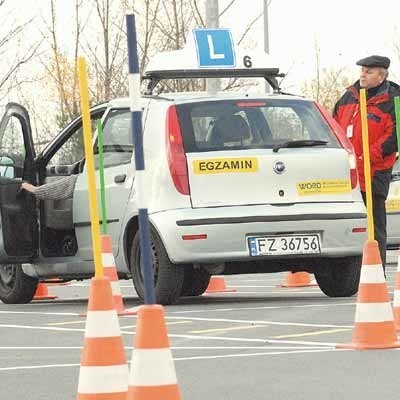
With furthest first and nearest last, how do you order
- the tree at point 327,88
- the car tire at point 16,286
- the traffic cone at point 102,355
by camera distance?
the tree at point 327,88 < the car tire at point 16,286 < the traffic cone at point 102,355

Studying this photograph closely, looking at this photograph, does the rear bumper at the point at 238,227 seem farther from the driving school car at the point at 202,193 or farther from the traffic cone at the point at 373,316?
the traffic cone at the point at 373,316

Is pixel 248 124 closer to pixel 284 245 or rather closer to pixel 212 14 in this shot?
pixel 284 245

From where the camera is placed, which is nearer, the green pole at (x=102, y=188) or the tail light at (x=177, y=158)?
the tail light at (x=177, y=158)

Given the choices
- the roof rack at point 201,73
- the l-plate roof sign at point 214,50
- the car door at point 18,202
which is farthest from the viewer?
the l-plate roof sign at point 214,50

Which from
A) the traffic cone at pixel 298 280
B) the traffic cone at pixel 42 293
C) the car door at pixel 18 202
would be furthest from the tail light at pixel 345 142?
the traffic cone at pixel 42 293

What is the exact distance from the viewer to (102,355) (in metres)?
6.65

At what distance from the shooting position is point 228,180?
12992 millimetres

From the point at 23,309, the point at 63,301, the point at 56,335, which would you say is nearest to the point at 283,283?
the point at 63,301

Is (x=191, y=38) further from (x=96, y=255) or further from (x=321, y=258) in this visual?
(x=96, y=255)

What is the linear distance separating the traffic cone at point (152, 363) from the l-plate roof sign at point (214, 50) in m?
8.41

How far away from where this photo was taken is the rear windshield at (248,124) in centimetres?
1320

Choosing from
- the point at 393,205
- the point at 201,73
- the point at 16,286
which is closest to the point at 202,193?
the point at 201,73

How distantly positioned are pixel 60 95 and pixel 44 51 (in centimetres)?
261

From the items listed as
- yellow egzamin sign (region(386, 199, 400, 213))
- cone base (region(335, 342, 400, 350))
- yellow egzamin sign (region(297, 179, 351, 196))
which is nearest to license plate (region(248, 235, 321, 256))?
yellow egzamin sign (region(297, 179, 351, 196))
